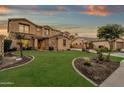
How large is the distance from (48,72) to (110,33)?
2.10 meters

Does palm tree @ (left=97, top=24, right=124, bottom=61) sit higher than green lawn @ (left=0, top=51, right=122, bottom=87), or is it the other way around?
palm tree @ (left=97, top=24, right=124, bottom=61)

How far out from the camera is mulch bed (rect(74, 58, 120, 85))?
1191 centimetres

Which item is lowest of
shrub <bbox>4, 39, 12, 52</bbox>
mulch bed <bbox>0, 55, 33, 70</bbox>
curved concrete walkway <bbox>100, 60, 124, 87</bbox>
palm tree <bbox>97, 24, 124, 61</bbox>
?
curved concrete walkway <bbox>100, 60, 124, 87</bbox>

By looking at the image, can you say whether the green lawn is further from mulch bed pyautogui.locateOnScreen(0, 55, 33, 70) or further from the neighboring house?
the neighboring house

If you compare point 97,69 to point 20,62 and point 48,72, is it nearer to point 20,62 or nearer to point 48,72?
point 48,72

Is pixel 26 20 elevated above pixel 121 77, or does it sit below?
above

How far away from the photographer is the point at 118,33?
12.2m

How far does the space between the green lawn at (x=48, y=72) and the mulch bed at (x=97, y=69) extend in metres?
0.18

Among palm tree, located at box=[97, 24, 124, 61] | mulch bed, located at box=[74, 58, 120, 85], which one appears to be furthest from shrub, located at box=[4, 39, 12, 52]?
palm tree, located at box=[97, 24, 124, 61]

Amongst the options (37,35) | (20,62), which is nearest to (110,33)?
(37,35)

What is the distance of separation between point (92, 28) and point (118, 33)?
2.53ft

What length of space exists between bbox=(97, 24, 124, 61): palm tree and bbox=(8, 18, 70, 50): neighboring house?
1013 millimetres
